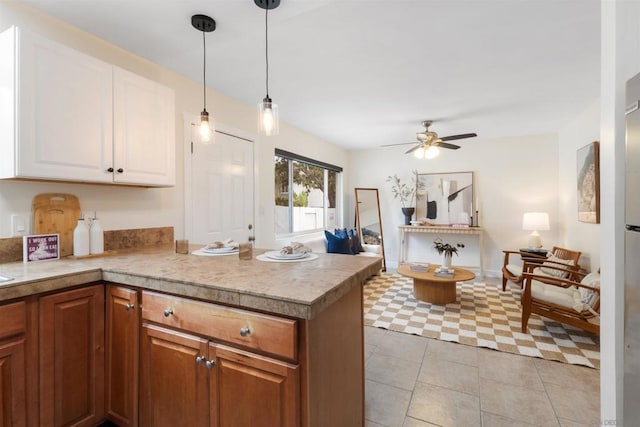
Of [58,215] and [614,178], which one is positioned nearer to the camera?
[614,178]

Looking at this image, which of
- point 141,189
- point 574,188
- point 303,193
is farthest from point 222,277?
point 574,188

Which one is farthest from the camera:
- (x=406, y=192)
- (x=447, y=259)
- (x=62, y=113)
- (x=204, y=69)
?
(x=406, y=192)

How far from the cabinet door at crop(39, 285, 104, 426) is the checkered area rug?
90.0 inches

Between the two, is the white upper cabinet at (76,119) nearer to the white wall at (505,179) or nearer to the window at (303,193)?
the window at (303,193)

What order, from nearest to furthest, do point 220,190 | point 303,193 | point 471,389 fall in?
point 471,389
point 220,190
point 303,193

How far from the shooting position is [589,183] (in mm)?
3188

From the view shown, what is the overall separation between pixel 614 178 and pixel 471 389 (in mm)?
1544

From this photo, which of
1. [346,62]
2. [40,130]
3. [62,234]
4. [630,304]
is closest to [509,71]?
[346,62]

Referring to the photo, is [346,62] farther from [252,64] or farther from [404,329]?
[404,329]

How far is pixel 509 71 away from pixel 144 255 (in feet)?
10.5

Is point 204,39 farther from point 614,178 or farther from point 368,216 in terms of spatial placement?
point 368,216

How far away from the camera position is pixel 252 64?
2346 millimetres

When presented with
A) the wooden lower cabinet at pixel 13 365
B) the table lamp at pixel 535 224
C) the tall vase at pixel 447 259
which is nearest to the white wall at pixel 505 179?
the table lamp at pixel 535 224

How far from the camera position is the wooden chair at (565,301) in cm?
235
